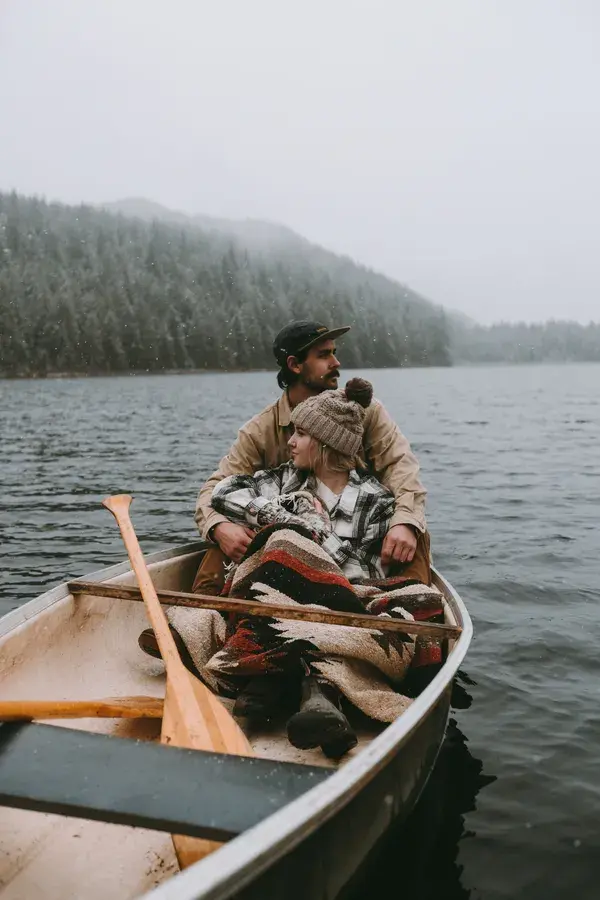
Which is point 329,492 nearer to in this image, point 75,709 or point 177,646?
point 177,646

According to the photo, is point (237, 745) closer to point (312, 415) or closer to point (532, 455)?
point (312, 415)

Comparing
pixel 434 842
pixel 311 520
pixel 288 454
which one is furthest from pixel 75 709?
pixel 288 454

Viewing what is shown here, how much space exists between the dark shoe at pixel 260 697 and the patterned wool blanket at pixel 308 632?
0.07 metres

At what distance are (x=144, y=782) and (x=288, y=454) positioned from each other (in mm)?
3385

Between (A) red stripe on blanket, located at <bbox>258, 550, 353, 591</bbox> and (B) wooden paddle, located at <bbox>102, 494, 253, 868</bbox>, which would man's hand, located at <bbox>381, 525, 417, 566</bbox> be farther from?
(B) wooden paddle, located at <bbox>102, 494, 253, 868</bbox>

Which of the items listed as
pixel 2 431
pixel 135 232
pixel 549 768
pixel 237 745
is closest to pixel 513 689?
pixel 549 768

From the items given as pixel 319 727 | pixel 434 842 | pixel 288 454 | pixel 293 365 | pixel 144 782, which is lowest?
pixel 434 842

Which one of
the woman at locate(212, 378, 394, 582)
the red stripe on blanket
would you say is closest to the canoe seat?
the red stripe on blanket

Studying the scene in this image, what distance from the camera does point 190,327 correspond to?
111188 mm

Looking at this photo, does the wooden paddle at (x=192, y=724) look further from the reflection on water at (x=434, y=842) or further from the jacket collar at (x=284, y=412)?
the jacket collar at (x=284, y=412)

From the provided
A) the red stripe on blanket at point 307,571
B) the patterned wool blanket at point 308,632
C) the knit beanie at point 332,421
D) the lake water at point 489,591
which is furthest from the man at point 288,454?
the lake water at point 489,591

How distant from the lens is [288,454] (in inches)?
211

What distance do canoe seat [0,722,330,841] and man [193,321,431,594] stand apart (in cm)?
231

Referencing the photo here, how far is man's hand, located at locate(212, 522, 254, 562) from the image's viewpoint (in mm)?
4555
